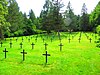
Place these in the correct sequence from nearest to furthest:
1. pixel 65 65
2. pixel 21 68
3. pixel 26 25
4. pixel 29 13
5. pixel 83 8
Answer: pixel 21 68 < pixel 65 65 < pixel 26 25 < pixel 29 13 < pixel 83 8

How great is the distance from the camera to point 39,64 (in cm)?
1983

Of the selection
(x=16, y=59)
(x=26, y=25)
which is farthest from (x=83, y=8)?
(x=16, y=59)

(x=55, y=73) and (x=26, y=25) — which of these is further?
(x=26, y=25)

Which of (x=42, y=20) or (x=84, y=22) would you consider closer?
(x=42, y=20)

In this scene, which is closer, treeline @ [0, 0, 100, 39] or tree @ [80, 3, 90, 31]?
treeline @ [0, 0, 100, 39]

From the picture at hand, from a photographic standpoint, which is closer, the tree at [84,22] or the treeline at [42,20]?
the treeline at [42,20]

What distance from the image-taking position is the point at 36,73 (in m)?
16.8

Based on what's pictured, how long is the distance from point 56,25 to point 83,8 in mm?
45236

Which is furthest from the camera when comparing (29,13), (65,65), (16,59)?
(29,13)

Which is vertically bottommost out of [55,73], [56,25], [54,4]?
[55,73]

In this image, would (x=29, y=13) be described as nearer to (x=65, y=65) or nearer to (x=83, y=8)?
(x=83, y=8)

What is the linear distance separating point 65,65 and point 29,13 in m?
86.0

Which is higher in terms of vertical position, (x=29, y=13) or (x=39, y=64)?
(x=29, y=13)

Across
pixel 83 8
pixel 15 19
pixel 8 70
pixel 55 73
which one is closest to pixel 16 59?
pixel 8 70
